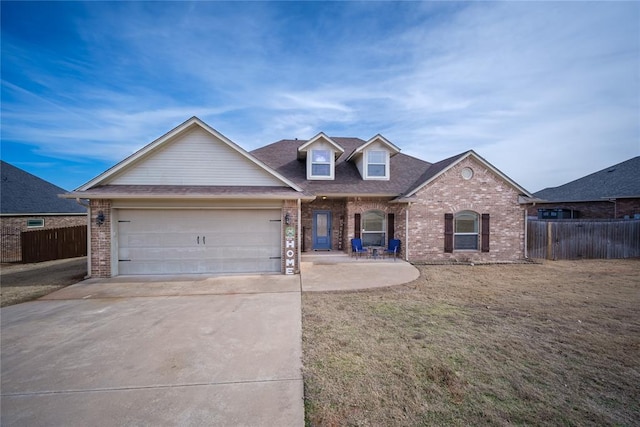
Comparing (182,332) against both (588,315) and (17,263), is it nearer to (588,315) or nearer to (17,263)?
(588,315)

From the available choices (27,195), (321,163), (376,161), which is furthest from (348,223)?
(27,195)

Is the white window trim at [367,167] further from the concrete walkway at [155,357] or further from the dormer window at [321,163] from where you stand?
the concrete walkway at [155,357]

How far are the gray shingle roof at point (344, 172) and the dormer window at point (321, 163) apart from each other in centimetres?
48

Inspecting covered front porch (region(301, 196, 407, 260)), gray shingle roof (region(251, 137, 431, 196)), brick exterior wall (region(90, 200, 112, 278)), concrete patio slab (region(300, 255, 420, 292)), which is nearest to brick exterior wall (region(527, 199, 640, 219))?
gray shingle roof (region(251, 137, 431, 196))

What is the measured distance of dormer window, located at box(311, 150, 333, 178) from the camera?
13.3 metres

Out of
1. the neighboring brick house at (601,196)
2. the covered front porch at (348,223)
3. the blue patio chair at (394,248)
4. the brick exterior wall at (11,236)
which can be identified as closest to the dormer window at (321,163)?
the covered front porch at (348,223)

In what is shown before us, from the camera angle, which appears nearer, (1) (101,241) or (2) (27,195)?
(1) (101,241)

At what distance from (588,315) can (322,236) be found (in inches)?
393

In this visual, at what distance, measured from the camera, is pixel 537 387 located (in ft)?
10.9

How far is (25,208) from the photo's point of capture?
50.2ft

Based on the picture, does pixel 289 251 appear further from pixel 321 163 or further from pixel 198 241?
pixel 321 163

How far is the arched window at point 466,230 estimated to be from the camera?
12.3 metres

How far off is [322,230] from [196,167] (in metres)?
6.80

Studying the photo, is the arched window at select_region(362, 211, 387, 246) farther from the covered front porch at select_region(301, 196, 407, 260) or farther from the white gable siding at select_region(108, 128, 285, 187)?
the white gable siding at select_region(108, 128, 285, 187)
